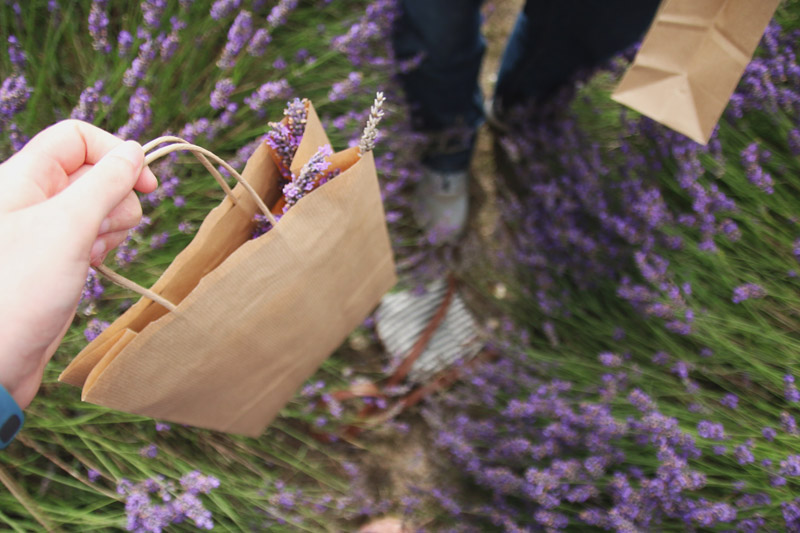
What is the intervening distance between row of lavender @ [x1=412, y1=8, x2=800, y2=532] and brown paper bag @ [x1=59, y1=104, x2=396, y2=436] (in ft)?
1.76

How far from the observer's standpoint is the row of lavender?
1032 millimetres

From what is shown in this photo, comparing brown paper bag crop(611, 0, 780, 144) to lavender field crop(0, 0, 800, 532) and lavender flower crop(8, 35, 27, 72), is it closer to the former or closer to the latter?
lavender field crop(0, 0, 800, 532)

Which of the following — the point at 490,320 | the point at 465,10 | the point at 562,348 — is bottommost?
the point at 490,320

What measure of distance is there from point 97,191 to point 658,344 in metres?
1.25

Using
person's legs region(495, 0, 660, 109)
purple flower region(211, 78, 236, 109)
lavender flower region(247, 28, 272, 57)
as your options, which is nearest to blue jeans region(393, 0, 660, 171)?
person's legs region(495, 0, 660, 109)

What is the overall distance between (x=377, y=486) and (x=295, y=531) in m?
0.38

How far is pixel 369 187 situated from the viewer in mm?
912

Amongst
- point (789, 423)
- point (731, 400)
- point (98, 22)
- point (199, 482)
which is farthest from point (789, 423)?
point (98, 22)

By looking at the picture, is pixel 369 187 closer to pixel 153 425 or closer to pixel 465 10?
pixel 465 10

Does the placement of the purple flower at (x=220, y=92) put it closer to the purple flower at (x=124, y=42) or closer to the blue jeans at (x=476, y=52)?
the purple flower at (x=124, y=42)

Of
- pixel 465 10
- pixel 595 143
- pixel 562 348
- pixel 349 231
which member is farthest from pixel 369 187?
pixel 595 143

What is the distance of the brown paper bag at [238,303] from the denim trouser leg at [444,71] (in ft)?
1.80

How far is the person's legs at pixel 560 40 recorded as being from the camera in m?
1.32

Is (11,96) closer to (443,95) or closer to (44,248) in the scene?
(44,248)
